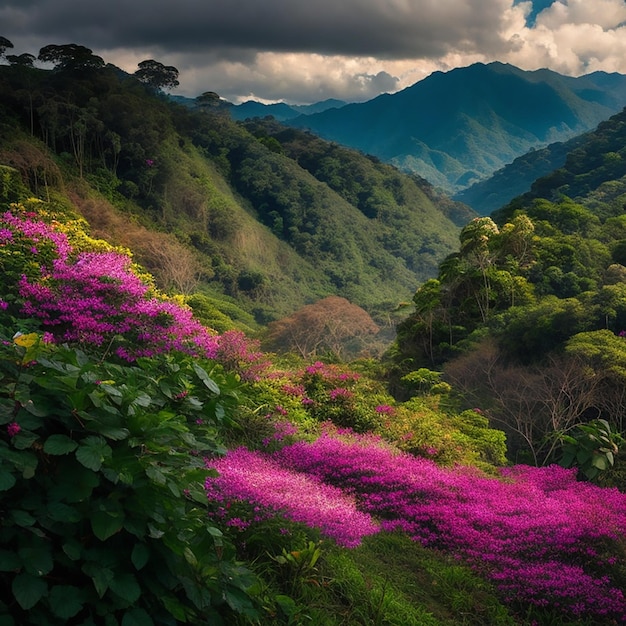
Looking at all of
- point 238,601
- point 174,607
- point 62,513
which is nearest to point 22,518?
point 62,513

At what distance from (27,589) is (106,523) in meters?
0.28

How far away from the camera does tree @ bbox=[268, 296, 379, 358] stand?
28141 mm

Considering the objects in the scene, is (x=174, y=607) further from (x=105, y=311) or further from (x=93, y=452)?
(x=105, y=311)

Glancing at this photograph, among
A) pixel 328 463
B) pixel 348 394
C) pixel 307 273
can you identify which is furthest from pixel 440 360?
pixel 307 273

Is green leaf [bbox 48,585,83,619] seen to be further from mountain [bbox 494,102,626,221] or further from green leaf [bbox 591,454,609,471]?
mountain [bbox 494,102,626,221]

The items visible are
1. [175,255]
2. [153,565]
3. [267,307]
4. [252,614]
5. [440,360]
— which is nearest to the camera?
[153,565]

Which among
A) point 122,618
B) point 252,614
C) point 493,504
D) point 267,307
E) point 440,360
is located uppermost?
point 122,618

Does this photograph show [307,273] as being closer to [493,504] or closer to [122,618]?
[493,504]

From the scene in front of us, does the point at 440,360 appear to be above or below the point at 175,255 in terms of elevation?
below

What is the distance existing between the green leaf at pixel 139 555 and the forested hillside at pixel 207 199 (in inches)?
776

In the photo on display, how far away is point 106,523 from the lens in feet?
6.33

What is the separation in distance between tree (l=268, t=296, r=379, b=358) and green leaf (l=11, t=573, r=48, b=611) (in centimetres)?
2451

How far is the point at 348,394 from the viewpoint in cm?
984

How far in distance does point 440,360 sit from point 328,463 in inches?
523
